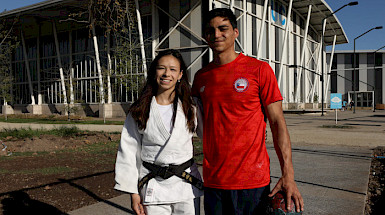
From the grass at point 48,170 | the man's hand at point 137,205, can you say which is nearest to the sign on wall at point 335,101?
the grass at point 48,170

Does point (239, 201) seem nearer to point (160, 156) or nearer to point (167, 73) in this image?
point (160, 156)

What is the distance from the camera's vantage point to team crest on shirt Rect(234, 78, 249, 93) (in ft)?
7.22

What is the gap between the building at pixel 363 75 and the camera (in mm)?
62094

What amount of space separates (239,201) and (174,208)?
0.42m

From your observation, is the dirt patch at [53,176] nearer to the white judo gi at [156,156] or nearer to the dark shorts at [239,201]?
the white judo gi at [156,156]

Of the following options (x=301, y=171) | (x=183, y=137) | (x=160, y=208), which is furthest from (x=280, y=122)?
(x=301, y=171)

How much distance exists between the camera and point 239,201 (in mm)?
2225

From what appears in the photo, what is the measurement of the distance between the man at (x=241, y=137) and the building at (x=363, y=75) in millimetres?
64954

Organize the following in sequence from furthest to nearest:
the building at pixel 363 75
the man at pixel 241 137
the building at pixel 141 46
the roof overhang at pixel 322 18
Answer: the building at pixel 363 75 < the roof overhang at pixel 322 18 < the building at pixel 141 46 < the man at pixel 241 137

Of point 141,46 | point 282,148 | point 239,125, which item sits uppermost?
point 141,46

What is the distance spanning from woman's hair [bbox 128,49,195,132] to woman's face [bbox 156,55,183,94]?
3cm

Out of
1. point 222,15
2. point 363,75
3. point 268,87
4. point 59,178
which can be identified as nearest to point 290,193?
point 268,87

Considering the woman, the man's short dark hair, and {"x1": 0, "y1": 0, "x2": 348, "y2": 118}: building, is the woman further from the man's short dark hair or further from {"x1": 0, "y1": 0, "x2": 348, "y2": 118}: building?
{"x1": 0, "y1": 0, "x2": 348, "y2": 118}: building

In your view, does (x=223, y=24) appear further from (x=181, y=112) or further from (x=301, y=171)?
(x=301, y=171)
